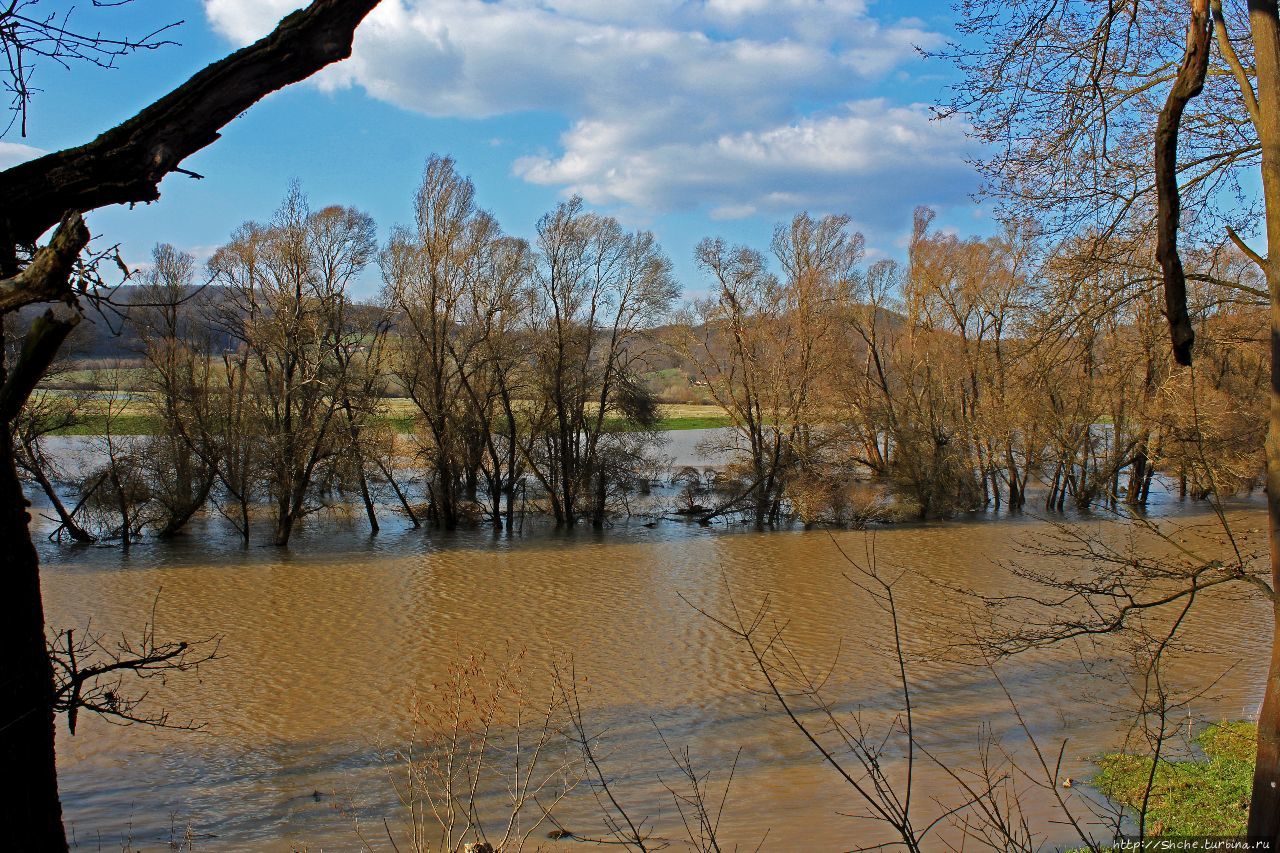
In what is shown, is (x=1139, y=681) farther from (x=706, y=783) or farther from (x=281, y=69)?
(x=281, y=69)

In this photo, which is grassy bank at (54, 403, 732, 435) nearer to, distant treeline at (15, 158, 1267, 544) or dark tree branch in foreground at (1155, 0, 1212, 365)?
distant treeline at (15, 158, 1267, 544)

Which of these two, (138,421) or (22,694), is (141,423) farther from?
(22,694)

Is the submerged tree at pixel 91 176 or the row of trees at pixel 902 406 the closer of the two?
the submerged tree at pixel 91 176

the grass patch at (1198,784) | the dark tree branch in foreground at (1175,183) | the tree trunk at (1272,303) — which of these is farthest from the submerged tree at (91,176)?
the grass patch at (1198,784)

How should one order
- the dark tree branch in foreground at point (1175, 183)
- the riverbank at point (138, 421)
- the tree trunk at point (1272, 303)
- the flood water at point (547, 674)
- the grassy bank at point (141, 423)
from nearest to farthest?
1. the dark tree branch in foreground at point (1175, 183)
2. the tree trunk at point (1272, 303)
3. the flood water at point (547, 674)
4. the riverbank at point (138, 421)
5. the grassy bank at point (141, 423)

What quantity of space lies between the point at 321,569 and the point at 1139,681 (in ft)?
59.9

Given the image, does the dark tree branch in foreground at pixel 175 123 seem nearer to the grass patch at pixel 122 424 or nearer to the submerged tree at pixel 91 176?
the submerged tree at pixel 91 176

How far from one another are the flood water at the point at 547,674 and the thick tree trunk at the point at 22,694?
3.58 meters

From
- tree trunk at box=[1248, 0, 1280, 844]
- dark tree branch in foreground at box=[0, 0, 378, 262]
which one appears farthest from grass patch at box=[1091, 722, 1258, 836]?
dark tree branch in foreground at box=[0, 0, 378, 262]

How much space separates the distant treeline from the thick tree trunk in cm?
2249

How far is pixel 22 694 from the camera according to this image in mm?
3234

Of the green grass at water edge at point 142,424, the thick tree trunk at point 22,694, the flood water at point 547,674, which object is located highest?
the green grass at water edge at point 142,424

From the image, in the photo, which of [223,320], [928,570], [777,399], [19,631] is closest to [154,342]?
[223,320]

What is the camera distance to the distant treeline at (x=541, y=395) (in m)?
25.4
